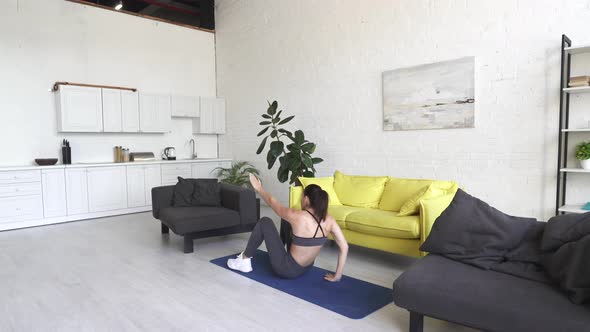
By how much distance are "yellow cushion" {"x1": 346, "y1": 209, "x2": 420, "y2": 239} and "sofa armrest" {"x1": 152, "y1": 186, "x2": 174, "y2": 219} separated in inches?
92.1

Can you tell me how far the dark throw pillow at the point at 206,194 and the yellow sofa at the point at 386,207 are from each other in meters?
1.06

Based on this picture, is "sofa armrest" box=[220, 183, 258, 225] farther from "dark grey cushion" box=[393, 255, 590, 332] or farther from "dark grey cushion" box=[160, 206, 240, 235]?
"dark grey cushion" box=[393, 255, 590, 332]

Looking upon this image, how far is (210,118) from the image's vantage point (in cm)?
794

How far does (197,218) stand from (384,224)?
78.1 inches

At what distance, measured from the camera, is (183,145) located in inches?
309

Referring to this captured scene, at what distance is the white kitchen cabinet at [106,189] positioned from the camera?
20.2 feet

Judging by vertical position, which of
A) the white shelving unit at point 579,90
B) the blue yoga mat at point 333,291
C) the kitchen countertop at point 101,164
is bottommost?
the blue yoga mat at point 333,291

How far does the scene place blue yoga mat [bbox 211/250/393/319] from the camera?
9.14ft

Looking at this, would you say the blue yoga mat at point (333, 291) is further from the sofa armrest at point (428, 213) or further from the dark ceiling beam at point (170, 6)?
the dark ceiling beam at point (170, 6)

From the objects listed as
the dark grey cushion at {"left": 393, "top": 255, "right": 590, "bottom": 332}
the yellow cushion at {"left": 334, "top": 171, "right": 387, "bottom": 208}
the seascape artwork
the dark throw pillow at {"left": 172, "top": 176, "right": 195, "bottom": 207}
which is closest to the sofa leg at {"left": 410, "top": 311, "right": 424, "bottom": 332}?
the dark grey cushion at {"left": 393, "top": 255, "right": 590, "bottom": 332}

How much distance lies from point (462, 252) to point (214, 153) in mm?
6485

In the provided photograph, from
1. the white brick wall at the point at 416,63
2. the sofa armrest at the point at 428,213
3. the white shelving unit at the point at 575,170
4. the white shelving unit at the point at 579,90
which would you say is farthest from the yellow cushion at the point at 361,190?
the white shelving unit at the point at 579,90

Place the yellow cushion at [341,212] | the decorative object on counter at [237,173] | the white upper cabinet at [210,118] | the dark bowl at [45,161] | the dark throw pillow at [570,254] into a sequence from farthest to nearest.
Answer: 1. the white upper cabinet at [210,118]
2. the decorative object on counter at [237,173]
3. the dark bowl at [45,161]
4. the yellow cushion at [341,212]
5. the dark throw pillow at [570,254]

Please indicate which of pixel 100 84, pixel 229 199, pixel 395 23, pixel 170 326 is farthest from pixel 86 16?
pixel 170 326
